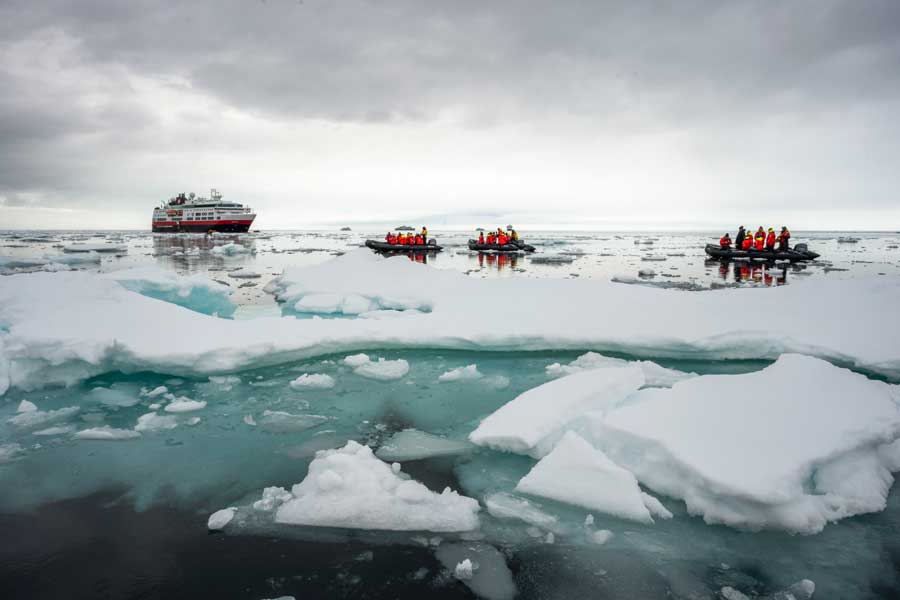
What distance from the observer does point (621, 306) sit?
796cm

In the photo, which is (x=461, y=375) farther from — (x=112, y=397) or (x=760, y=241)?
(x=760, y=241)

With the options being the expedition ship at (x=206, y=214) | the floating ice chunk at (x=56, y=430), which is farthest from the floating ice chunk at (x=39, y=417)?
the expedition ship at (x=206, y=214)

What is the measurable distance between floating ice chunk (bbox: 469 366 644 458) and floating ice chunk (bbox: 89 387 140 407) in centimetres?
406

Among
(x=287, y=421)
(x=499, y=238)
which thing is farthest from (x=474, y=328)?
(x=499, y=238)

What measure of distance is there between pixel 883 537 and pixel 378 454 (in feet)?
11.9

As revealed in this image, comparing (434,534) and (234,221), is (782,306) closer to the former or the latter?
(434,534)

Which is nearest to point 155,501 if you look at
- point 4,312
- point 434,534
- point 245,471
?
point 245,471

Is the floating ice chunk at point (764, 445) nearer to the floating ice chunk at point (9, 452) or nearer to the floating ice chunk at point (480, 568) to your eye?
the floating ice chunk at point (480, 568)

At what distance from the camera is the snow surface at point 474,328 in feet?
18.5

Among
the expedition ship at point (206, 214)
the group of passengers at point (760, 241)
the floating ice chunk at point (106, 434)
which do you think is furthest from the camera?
the expedition ship at point (206, 214)

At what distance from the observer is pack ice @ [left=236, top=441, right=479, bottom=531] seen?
3.14 meters

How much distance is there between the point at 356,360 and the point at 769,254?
26.7m

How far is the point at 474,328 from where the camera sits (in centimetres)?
724

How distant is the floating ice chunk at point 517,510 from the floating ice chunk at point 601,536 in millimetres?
267
